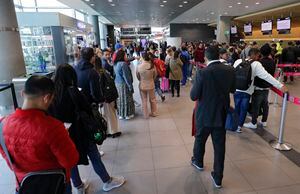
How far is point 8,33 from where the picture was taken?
15.1 feet

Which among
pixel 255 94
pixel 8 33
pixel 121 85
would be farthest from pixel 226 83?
pixel 8 33

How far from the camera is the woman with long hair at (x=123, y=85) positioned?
14.5 feet

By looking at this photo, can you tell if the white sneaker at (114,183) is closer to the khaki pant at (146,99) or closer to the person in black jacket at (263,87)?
the khaki pant at (146,99)

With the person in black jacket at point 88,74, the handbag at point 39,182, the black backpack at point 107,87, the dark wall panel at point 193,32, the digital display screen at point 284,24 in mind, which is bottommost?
the handbag at point 39,182

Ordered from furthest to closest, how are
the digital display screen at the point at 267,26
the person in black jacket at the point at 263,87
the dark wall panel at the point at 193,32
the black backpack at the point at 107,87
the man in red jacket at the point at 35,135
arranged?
the dark wall panel at the point at 193,32 → the digital display screen at the point at 267,26 → the person in black jacket at the point at 263,87 → the black backpack at the point at 107,87 → the man in red jacket at the point at 35,135

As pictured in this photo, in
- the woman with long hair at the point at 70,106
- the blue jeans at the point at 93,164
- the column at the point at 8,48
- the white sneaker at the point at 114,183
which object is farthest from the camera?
the column at the point at 8,48

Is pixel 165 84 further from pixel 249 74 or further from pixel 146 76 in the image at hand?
pixel 249 74

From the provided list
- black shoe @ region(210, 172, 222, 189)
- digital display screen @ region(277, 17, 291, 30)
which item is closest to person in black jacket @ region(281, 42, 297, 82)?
digital display screen @ region(277, 17, 291, 30)

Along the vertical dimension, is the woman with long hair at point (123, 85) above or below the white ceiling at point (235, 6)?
below

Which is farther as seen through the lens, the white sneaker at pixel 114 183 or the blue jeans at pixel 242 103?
the blue jeans at pixel 242 103

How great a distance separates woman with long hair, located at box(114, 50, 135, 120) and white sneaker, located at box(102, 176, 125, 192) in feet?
7.21

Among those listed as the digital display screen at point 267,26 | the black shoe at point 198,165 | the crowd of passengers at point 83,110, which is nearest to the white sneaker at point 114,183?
the crowd of passengers at point 83,110

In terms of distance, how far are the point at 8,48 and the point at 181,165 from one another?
4274 millimetres

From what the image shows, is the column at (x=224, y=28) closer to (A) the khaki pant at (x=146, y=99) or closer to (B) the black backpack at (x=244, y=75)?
(A) the khaki pant at (x=146, y=99)
